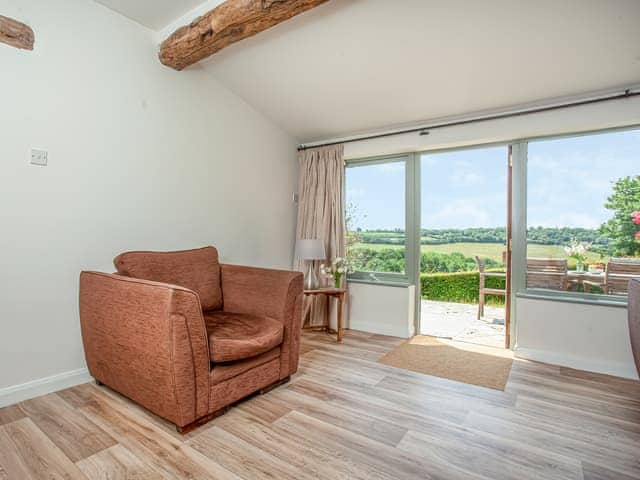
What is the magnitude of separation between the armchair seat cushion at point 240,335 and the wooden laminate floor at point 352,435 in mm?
375

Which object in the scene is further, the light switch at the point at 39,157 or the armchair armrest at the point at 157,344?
the light switch at the point at 39,157

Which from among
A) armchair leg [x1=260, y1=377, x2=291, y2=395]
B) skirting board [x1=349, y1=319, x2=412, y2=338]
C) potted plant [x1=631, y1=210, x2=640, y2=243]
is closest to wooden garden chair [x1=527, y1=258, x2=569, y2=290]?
potted plant [x1=631, y1=210, x2=640, y2=243]

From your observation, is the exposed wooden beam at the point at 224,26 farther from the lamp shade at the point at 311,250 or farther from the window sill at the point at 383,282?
the window sill at the point at 383,282

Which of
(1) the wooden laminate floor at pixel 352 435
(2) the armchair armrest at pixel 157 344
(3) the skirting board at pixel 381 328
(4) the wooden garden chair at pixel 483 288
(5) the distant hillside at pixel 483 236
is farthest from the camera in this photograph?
(3) the skirting board at pixel 381 328

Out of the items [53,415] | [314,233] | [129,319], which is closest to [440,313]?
[314,233]

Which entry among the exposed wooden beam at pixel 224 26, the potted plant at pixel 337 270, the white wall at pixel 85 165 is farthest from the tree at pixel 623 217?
the white wall at pixel 85 165

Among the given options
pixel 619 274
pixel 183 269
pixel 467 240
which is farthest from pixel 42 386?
pixel 619 274

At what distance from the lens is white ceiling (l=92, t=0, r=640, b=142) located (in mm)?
2252

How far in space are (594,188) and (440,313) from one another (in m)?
2.17

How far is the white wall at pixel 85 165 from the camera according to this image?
2.18 meters

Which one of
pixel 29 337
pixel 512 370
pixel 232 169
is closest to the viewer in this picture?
pixel 29 337

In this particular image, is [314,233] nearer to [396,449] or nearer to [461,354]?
[461,354]

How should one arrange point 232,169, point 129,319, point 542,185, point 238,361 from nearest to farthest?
point 129,319
point 238,361
point 542,185
point 232,169

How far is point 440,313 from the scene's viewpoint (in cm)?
439
